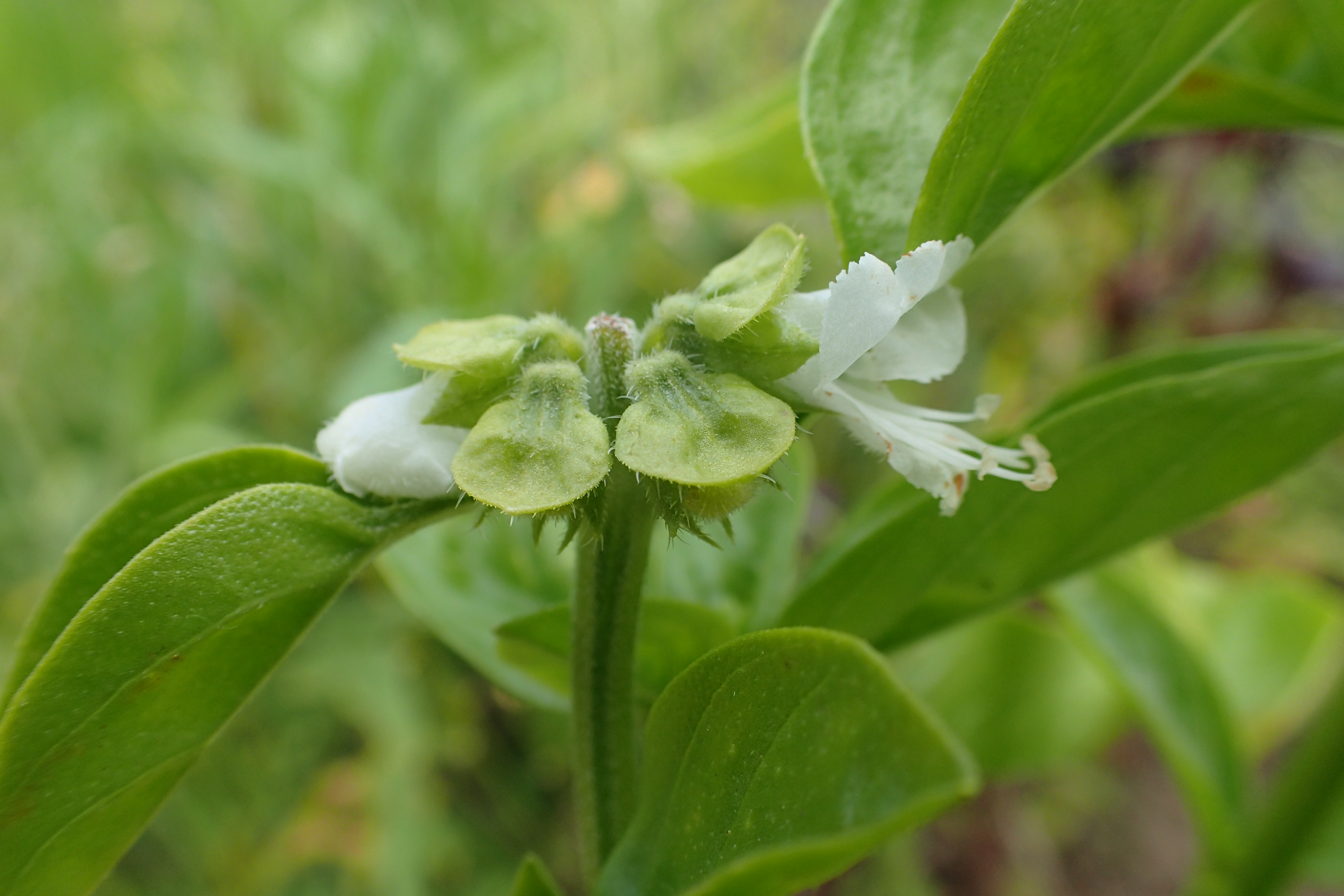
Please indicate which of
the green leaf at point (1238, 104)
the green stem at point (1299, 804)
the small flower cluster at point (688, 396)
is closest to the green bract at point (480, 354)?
the small flower cluster at point (688, 396)

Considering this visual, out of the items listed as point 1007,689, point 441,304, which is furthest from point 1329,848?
point 441,304

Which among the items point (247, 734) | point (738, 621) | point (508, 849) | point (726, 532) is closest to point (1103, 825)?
point (508, 849)

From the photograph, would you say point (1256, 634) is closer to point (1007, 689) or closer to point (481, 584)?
point (1007, 689)

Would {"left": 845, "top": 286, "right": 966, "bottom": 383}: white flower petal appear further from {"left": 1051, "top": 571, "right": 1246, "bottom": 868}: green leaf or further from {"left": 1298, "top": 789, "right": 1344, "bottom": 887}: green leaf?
{"left": 1298, "top": 789, "right": 1344, "bottom": 887}: green leaf

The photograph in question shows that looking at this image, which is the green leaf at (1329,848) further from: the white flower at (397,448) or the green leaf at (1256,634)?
the white flower at (397,448)

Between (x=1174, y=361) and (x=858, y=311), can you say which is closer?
(x=858, y=311)

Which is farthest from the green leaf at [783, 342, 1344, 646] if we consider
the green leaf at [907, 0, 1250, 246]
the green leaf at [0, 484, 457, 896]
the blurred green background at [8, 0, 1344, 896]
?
the blurred green background at [8, 0, 1344, 896]
